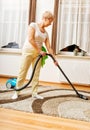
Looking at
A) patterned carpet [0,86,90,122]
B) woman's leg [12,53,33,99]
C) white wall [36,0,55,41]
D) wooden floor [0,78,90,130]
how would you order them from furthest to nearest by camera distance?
white wall [36,0,55,41] → woman's leg [12,53,33,99] → patterned carpet [0,86,90,122] → wooden floor [0,78,90,130]

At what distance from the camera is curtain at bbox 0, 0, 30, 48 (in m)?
5.80

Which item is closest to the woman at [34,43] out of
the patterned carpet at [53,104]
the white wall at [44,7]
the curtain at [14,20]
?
the patterned carpet at [53,104]

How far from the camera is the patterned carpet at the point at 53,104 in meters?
2.97

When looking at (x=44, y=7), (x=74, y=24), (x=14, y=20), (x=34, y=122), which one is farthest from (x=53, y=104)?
(x=14, y=20)

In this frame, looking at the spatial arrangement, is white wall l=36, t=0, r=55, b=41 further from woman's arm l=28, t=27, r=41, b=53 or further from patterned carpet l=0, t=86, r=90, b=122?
woman's arm l=28, t=27, r=41, b=53

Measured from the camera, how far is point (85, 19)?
5.35 meters

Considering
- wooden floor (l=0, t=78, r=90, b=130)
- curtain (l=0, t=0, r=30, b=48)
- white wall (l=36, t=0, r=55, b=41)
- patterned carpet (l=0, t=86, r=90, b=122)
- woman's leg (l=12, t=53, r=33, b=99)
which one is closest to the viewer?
wooden floor (l=0, t=78, r=90, b=130)

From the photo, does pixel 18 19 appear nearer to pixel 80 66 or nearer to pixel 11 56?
pixel 11 56

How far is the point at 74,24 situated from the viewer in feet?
17.8

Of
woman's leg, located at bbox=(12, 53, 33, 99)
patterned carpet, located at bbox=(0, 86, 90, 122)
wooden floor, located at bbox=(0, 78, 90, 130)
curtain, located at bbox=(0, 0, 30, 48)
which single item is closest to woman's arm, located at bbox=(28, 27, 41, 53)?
woman's leg, located at bbox=(12, 53, 33, 99)

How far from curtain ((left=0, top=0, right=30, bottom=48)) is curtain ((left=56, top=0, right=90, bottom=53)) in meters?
0.80

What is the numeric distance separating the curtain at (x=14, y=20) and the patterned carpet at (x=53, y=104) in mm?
2126

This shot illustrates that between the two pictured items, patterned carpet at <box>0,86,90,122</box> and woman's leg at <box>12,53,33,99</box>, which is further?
woman's leg at <box>12,53,33,99</box>

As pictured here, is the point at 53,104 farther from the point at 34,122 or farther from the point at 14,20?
the point at 14,20
